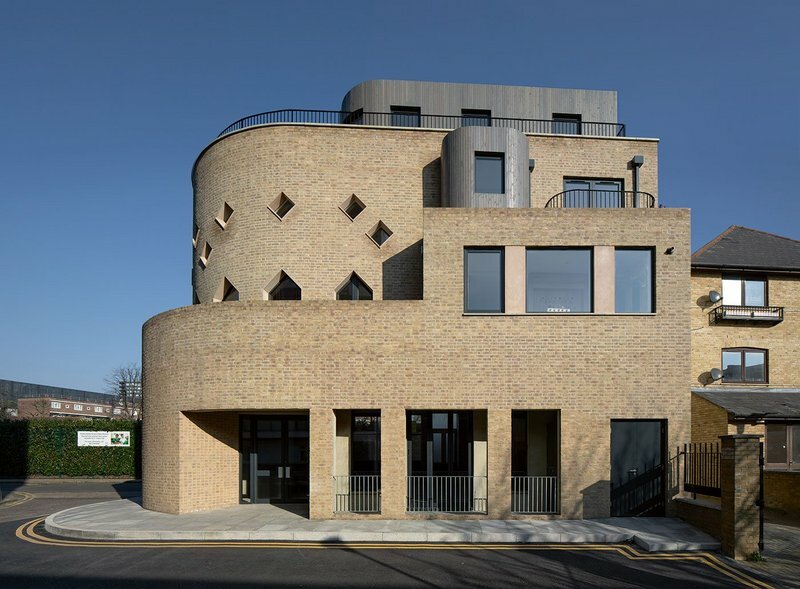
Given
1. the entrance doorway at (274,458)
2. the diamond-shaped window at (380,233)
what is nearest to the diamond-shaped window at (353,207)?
the diamond-shaped window at (380,233)

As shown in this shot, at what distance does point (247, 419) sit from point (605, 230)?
38.5 feet

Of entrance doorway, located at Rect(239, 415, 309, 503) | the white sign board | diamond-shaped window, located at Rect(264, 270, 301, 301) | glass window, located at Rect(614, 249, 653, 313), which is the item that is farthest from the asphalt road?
the white sign board

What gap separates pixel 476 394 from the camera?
16.6m

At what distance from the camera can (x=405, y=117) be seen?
79.8 feet

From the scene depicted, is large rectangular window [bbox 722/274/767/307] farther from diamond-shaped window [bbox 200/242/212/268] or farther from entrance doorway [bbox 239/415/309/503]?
diamond-shaped window [bbox 200/242/212/268]

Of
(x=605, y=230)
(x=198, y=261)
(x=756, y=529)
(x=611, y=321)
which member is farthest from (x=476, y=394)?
(x=198, y=261)

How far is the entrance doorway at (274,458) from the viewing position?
63.0 feet

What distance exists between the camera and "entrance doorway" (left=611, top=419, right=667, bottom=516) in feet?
53.7

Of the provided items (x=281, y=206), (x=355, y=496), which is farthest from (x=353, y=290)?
(x=355, y=496)

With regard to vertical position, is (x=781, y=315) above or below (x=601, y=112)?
below

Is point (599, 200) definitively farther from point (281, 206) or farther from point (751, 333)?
point (281, 206)

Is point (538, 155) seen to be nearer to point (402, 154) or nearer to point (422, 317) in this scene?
point (402, 154)

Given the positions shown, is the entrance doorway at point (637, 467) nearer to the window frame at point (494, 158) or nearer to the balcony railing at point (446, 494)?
the balcony railing at point (446, 494)

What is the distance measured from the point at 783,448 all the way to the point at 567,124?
13.5 m
